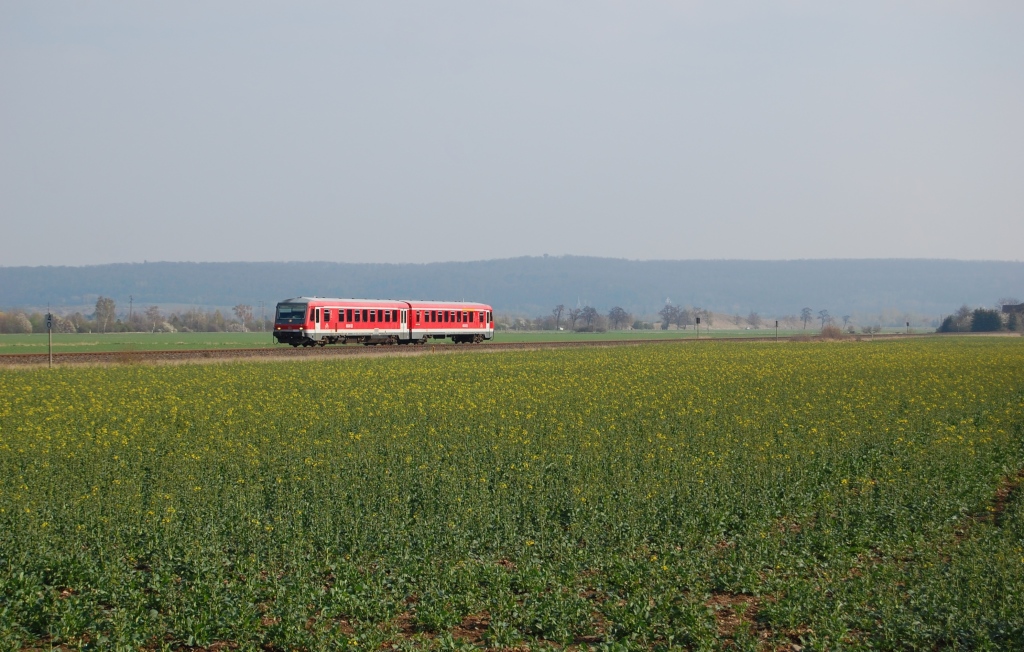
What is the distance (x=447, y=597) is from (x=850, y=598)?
13.5ft

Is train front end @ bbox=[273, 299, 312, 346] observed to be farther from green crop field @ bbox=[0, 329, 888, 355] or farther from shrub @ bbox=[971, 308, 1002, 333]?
shrub @ bbox=[971, 308, 1002, 333]

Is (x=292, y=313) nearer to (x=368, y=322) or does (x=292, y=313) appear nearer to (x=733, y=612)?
(x=368, y=322)

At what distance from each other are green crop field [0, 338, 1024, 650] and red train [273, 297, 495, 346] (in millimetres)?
29316

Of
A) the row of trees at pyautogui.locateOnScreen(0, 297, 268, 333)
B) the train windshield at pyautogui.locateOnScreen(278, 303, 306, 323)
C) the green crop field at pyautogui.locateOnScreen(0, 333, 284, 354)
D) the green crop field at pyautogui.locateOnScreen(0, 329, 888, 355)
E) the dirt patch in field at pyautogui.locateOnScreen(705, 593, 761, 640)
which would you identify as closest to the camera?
the dirt patch in field at pyautogui.locateOnScreen(705, 593, 761, 640)

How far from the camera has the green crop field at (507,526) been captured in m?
9.72

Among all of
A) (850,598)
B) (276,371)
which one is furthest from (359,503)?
(276,371)

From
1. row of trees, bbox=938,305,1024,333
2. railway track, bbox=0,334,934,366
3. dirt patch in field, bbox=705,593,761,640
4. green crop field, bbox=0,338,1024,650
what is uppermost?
row of trees, bbox=938,305,1024,333

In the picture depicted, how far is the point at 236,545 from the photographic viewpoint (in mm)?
11992

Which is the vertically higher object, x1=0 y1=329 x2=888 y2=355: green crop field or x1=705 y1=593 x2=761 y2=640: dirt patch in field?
x1=0 y1=329 x2=888 y2=355: green crop field

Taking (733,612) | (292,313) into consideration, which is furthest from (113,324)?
(733,612)

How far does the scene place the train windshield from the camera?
54.4 meters

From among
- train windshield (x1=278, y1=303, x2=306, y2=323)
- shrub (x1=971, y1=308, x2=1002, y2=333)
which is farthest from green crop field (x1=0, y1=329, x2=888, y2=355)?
shrub (x1=971, y1=308, x2=1002, y2=333)

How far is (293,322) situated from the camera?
5488cm

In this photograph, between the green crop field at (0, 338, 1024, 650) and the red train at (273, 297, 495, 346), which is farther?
the red train at (273, 297, 495, 346)
